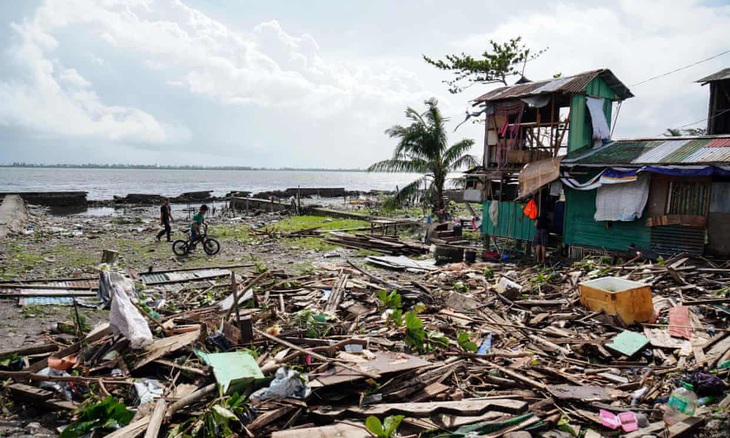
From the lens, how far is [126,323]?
20.9 feet

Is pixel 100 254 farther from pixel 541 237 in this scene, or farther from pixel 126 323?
pixel 541 237

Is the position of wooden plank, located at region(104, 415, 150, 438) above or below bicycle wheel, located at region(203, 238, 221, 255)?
below

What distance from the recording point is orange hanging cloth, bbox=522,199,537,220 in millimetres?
15469

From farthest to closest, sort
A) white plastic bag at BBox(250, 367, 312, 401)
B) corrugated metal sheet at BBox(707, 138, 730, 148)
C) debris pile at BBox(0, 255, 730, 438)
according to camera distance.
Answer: corrugated metal sheet at BBox(707, 138, 730, 148) → white plastic bag at BBox(250, 367, 312, 401) → debris pile at BBox(0, 255, 730, 438)

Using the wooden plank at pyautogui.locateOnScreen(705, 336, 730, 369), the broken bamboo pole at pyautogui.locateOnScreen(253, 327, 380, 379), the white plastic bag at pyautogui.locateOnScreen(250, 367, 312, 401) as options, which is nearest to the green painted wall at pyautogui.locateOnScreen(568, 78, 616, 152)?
the wooden plank at pyautogui.locateOnScreen(705, 336, 730, 369)

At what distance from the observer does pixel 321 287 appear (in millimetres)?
10562

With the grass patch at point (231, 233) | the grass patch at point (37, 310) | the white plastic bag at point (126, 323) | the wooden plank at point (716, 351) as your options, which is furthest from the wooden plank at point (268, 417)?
the grass patch at point (231, 233)

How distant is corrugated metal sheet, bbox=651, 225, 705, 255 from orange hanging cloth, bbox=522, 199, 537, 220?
347 cm

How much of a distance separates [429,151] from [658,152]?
11.3 meters

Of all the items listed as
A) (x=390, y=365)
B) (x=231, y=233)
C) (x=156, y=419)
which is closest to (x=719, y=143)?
(x=390, y=365)

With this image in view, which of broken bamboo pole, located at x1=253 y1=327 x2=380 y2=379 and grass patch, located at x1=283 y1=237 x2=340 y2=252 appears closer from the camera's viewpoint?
broken bamboo pole, located at x1=253 y1=327 x2=380 y2=379

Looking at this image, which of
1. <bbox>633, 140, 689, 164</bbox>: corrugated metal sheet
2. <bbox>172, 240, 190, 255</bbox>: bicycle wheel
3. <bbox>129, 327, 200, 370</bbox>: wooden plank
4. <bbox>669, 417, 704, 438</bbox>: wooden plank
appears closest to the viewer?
<bbox>669, 417, 704, 438</bbox>: wooden plank

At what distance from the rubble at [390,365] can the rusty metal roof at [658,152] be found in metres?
4.30

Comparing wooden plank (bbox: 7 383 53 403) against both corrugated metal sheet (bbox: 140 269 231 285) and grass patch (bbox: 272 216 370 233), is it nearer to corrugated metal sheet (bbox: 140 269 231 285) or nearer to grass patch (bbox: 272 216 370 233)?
corrugated metal sheet (bbox: 140 269 231 285)
